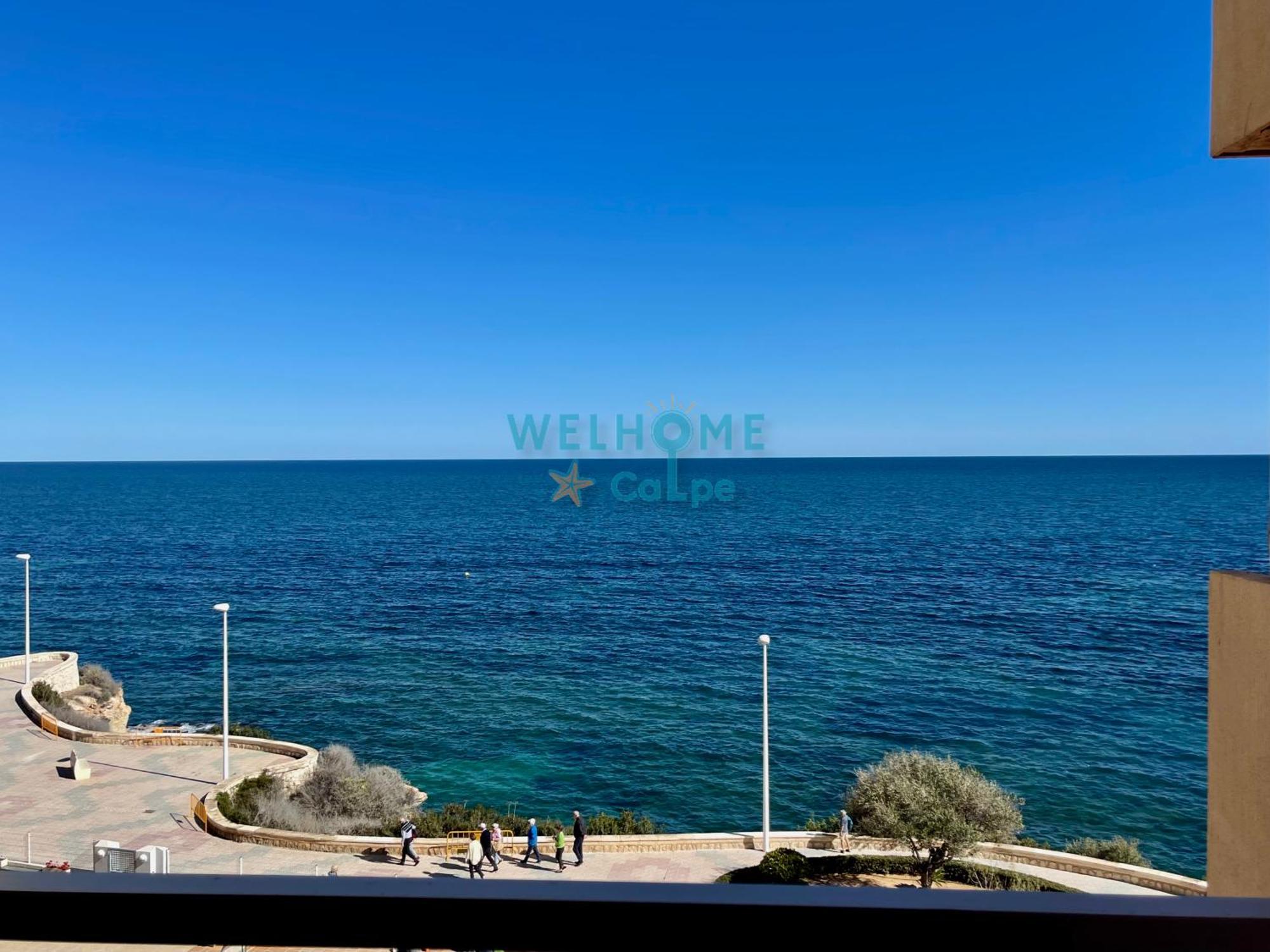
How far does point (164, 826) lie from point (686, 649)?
70.4 ft

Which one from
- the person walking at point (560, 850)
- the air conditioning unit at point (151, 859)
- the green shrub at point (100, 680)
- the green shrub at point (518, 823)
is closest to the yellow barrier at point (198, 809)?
the green shrub at point (518, 823)

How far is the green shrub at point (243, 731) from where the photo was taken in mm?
23000

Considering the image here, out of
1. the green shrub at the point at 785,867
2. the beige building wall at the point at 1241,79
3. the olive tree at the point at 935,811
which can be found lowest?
the green shrub at the point at 785,867

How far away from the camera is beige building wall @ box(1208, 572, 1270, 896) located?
160 centimetres

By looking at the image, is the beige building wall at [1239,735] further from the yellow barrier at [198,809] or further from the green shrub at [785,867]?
the yellow barrier at [198,809]

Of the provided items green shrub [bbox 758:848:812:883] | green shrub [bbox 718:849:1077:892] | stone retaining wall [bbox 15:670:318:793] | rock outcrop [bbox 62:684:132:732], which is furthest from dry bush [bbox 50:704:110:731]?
green shrub [bbox 758:848:812:883]

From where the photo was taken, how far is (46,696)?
24.5 m

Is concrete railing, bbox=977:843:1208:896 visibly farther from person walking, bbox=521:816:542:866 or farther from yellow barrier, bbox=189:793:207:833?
yellow barrier, bbox=189:793:207:833

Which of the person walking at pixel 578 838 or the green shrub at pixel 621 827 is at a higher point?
the person walking at pixel 578 838

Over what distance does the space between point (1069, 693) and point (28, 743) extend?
32944mm

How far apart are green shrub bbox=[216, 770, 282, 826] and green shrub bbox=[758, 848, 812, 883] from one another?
427 inches

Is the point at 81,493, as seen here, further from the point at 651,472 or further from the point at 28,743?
the point at 28,743

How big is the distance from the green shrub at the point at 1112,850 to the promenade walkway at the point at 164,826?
1767 millimetres

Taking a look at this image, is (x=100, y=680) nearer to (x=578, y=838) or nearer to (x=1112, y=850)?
(x=578, y=838)
